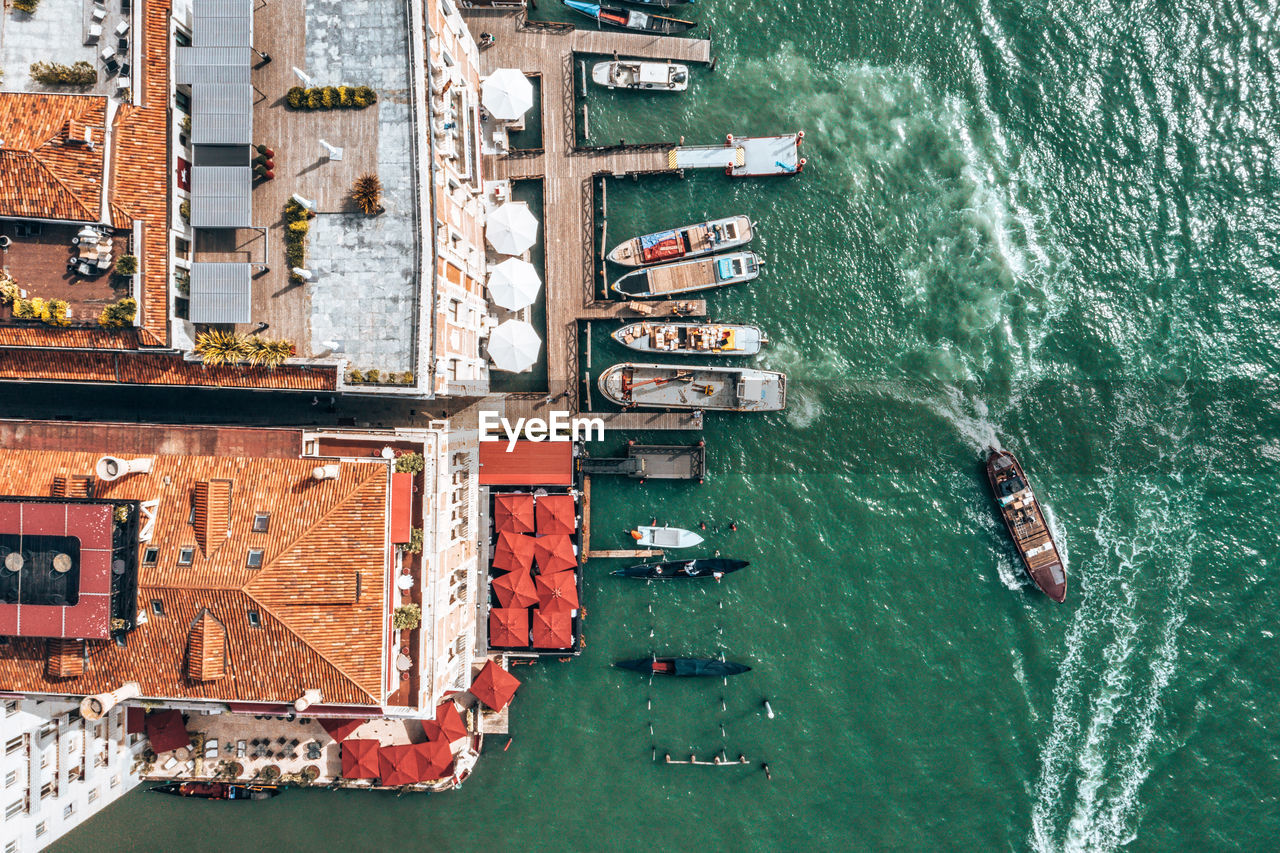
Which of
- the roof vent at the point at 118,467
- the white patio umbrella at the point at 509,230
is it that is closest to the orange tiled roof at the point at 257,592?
the roof vent at the point at 118,467

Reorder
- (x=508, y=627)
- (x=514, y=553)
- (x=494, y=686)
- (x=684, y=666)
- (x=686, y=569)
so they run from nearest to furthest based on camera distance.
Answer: (x=494, y=686)
(x=508, y=627)
(x=514, y=553)
(x=684, y=666)
(x=686, y=569)

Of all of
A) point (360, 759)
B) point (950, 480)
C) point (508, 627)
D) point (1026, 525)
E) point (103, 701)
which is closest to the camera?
point (103, 701)

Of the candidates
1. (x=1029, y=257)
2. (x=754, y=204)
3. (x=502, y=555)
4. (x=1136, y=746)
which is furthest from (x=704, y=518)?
(x=1136, y=746)

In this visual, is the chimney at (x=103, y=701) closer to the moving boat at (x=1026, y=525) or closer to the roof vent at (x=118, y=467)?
the roof vent at (x=118, y=467)

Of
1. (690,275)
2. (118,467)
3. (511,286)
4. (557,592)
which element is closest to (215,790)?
(118,467)

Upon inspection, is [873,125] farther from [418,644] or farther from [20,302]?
[20,302]

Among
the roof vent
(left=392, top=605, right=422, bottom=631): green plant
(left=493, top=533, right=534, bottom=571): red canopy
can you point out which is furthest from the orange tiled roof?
(left=493, top=533, right=534, bottom=571): red canopy

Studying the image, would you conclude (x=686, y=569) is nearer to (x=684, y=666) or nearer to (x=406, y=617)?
(x=684, y=666)
